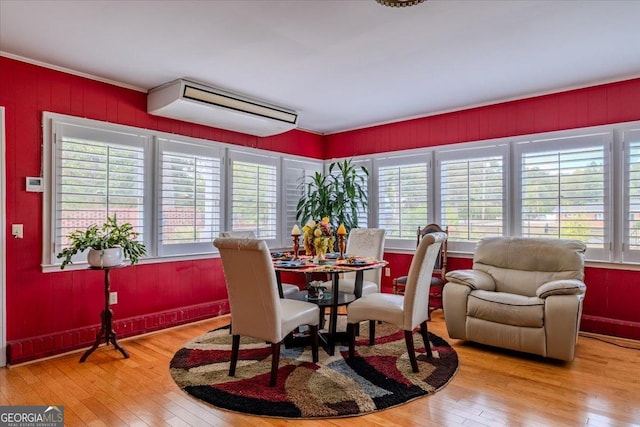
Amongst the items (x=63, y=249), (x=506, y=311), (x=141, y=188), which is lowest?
(x=506, y=311)

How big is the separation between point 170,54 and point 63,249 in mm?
1935

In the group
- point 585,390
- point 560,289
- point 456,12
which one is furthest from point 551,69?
point 585,390

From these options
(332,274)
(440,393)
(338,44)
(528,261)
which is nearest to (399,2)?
(338,44)

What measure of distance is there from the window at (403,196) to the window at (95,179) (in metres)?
3.11

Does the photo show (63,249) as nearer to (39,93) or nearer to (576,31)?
(39,93)

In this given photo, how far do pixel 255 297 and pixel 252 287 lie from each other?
7 cm

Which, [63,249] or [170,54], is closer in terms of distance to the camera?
[170,54]

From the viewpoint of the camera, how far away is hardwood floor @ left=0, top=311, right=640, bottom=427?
2.33 m

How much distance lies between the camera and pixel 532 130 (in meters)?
4.38

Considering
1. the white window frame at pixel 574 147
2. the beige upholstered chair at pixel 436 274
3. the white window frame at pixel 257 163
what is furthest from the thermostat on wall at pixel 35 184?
the white window frame at pixel 574 147

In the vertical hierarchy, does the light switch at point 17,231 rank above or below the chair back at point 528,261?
above

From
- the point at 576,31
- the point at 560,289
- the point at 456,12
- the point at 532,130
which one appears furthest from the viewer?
the point at 532,130

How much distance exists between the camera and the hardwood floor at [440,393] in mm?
2330

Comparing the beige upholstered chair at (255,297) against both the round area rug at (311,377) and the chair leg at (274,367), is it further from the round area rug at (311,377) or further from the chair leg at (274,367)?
the round area rug at (311,377)
